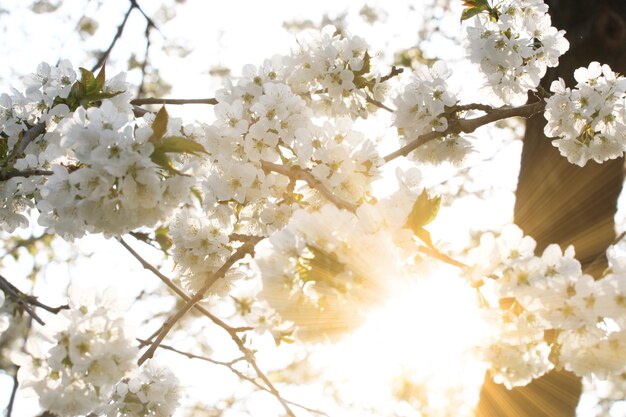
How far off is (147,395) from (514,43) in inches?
66.6

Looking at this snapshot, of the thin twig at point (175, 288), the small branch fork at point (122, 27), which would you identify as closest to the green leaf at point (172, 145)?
the thin twig at point (175, 288)

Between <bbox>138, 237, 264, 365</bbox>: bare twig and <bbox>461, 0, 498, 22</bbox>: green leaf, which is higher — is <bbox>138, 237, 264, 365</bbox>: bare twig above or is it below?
below

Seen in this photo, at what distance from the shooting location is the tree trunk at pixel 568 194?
204 centimetres

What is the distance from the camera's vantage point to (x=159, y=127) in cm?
121

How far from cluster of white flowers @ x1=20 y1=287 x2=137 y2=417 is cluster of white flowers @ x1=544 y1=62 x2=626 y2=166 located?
1.55 m

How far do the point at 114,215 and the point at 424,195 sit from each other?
28.0 inches

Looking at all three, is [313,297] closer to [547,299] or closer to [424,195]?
[424,195]

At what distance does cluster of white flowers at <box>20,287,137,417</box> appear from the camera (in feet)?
3.94

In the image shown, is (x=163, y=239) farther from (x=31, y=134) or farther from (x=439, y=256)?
(x=439, y=256)

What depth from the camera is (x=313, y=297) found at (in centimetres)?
113

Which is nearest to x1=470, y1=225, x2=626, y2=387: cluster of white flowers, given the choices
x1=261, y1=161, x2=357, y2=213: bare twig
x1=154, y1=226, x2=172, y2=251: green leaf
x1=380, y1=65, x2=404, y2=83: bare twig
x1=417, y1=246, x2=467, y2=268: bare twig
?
x1=417, y1=246, x2=467, y2=268: bare twig

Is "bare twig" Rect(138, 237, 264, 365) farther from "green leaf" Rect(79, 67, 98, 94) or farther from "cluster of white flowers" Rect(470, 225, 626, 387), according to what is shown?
"cluster of white flowers" Rect(470, 225, 626, 387)

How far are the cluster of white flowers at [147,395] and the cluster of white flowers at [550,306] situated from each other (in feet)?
3.52

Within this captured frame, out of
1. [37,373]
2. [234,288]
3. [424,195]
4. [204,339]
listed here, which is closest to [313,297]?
[424,195]
